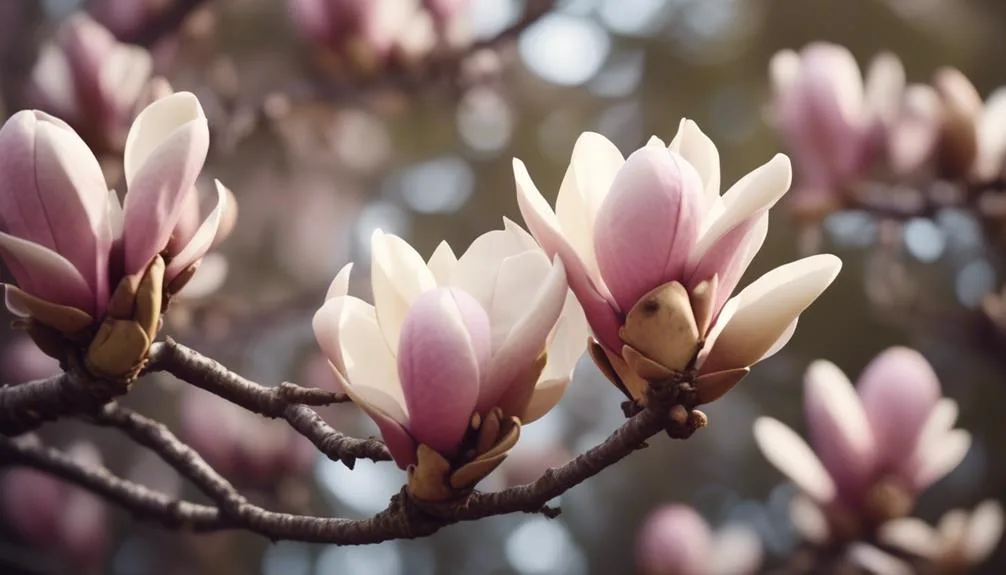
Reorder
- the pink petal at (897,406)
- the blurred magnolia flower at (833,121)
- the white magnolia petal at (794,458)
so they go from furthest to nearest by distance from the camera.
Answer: the blurred magnolia flower at (833,121), the pink petal at (897,406), the white magnolia petal at (794,458)

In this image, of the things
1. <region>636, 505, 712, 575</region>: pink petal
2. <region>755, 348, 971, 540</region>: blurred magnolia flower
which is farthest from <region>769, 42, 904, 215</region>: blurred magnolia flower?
<region>636, 505, 712, 575</region>: pink petal

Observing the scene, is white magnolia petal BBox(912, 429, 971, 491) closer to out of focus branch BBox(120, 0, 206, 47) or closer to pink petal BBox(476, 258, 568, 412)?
pink petal BBox(476, 258, 568, 412)

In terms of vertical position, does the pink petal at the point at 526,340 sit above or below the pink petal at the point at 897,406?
below

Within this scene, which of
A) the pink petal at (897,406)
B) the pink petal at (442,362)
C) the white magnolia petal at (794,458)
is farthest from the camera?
the pink petal at (897,406)

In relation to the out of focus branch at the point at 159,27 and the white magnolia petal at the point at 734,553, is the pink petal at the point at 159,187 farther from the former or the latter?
the white magnolia petal at the point at 734,553

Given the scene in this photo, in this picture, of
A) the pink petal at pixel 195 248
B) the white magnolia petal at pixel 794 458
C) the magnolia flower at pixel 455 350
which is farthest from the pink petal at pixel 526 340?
the white magnolia petal at pixel 794 458

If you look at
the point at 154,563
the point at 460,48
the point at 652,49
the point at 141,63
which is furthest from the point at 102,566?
the point at 652,49

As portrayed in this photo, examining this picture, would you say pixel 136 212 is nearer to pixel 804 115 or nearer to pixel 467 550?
pixel 804 115
